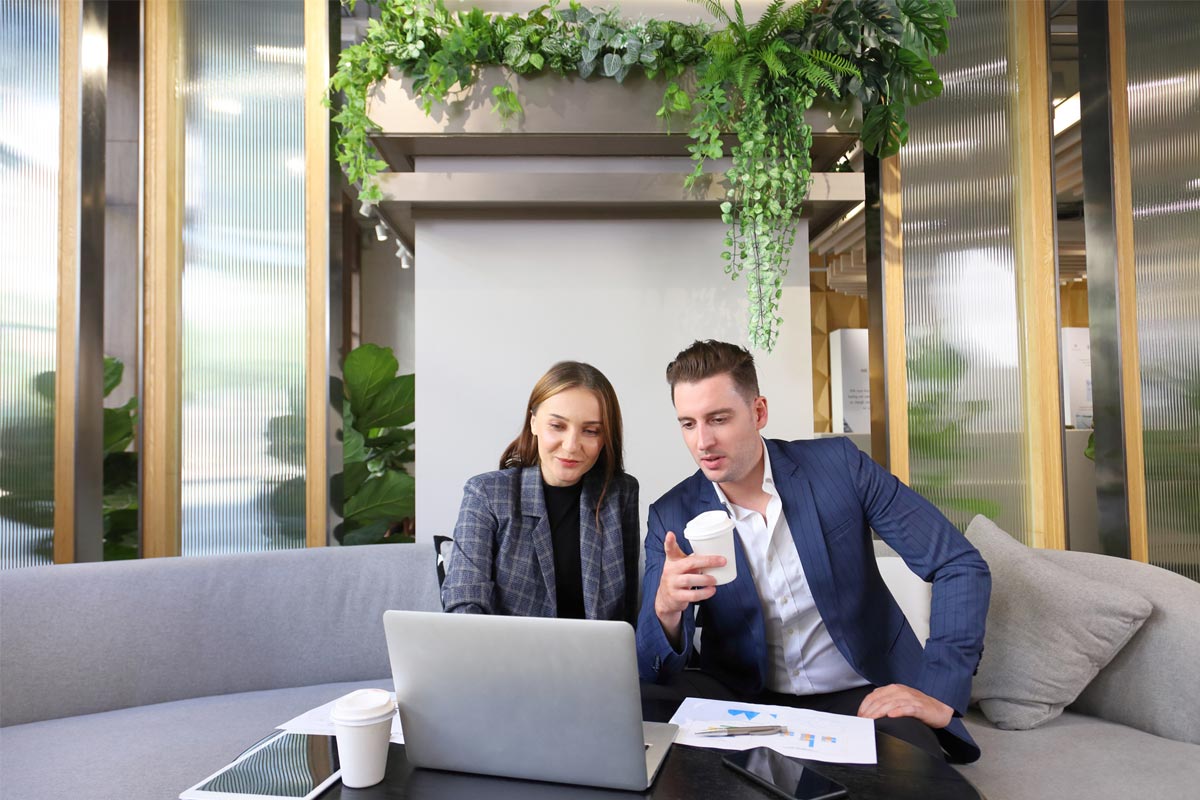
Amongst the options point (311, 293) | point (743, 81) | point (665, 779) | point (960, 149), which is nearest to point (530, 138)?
point (743, 81)

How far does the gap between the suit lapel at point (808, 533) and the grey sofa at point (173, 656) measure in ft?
3.95

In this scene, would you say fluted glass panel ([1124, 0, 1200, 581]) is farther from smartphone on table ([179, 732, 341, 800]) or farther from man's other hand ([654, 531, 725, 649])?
smartphone on table ([179, 732, 341, 800])

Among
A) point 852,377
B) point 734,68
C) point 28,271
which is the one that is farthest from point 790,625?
point 852,377

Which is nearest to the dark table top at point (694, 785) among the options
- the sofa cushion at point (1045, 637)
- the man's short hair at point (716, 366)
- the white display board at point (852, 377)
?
the man's short hair at point (716, 366)

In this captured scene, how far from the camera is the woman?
6.38 ft

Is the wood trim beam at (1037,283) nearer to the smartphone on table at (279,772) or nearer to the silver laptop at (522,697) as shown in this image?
the silver laptop at (522,697)

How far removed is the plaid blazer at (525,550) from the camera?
197 cm

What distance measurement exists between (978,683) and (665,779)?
135cm

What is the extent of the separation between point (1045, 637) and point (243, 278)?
109 inches

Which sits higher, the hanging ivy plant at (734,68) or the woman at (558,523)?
the hanging ivy plant at (734,68)

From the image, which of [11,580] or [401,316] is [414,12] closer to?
[11,580]

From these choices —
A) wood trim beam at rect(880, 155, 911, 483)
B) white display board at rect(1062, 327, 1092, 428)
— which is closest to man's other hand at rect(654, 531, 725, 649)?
wood trim beam at rect(880, 155, 911, 483)

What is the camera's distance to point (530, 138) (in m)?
2.57

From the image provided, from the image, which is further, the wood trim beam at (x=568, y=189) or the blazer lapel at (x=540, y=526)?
the wood trim beam at (x=568, y=189)
